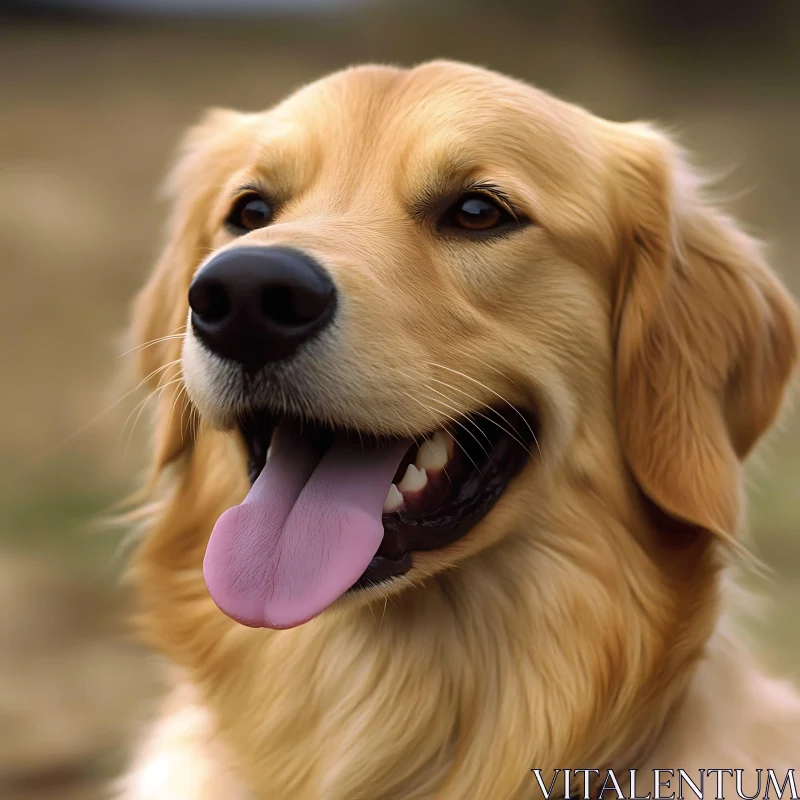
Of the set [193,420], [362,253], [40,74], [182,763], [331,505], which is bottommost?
[182,763]

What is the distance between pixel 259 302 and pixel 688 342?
42.3 inches

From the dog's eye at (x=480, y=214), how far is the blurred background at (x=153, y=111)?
15.7 ft

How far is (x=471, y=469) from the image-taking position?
202cm

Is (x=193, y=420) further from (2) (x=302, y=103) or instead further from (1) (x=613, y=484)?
(1) (x=613, y=484)

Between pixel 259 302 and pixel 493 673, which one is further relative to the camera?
pixel 493 673

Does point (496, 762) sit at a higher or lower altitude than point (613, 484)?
lower

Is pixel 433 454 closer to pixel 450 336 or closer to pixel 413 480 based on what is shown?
pixel 413 480

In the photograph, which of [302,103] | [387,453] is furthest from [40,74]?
[387,453]

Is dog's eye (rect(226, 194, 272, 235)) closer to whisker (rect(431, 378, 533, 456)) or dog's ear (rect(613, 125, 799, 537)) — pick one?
whisker (rect(431, 378, 533, 456))

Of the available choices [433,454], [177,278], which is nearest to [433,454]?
[433,454]

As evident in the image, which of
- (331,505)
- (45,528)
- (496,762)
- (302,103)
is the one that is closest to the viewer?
(331,505)

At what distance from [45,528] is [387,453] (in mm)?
4783

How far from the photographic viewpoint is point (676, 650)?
2016 mm

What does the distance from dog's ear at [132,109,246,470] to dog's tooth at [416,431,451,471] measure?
73 cm
